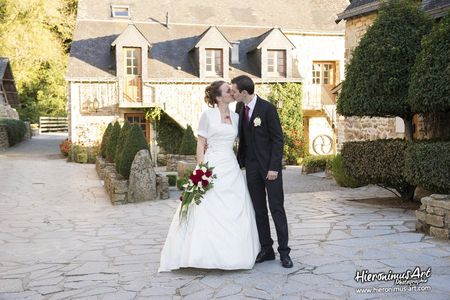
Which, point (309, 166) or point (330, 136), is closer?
point (309, 166)

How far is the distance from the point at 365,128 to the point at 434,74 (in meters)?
6.03

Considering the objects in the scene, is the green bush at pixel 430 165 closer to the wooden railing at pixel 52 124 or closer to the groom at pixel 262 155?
the groom at pixel 262 155

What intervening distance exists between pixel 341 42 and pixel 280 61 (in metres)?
3.66

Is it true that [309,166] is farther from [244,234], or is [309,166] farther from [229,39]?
[244,234]

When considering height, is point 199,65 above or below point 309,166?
above

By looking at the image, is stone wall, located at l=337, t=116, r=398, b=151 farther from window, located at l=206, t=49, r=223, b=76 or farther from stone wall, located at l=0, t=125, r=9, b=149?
stone wall, located at l=0, t=125, r=9, b=149

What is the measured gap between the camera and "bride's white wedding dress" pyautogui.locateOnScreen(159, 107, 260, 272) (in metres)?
4.79

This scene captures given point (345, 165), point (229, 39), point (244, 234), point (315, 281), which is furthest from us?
point (229, 39)

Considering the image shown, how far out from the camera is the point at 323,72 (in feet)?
78.8

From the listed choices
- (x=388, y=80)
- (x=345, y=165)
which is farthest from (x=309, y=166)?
(x=388, y=80)

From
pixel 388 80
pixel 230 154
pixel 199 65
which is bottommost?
pixel 230 154

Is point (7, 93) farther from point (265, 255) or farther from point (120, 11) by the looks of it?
point (265, 255)

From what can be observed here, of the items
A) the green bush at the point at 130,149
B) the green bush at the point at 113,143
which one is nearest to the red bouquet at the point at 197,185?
the green bush at the point at 130,149

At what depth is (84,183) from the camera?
1349cm
